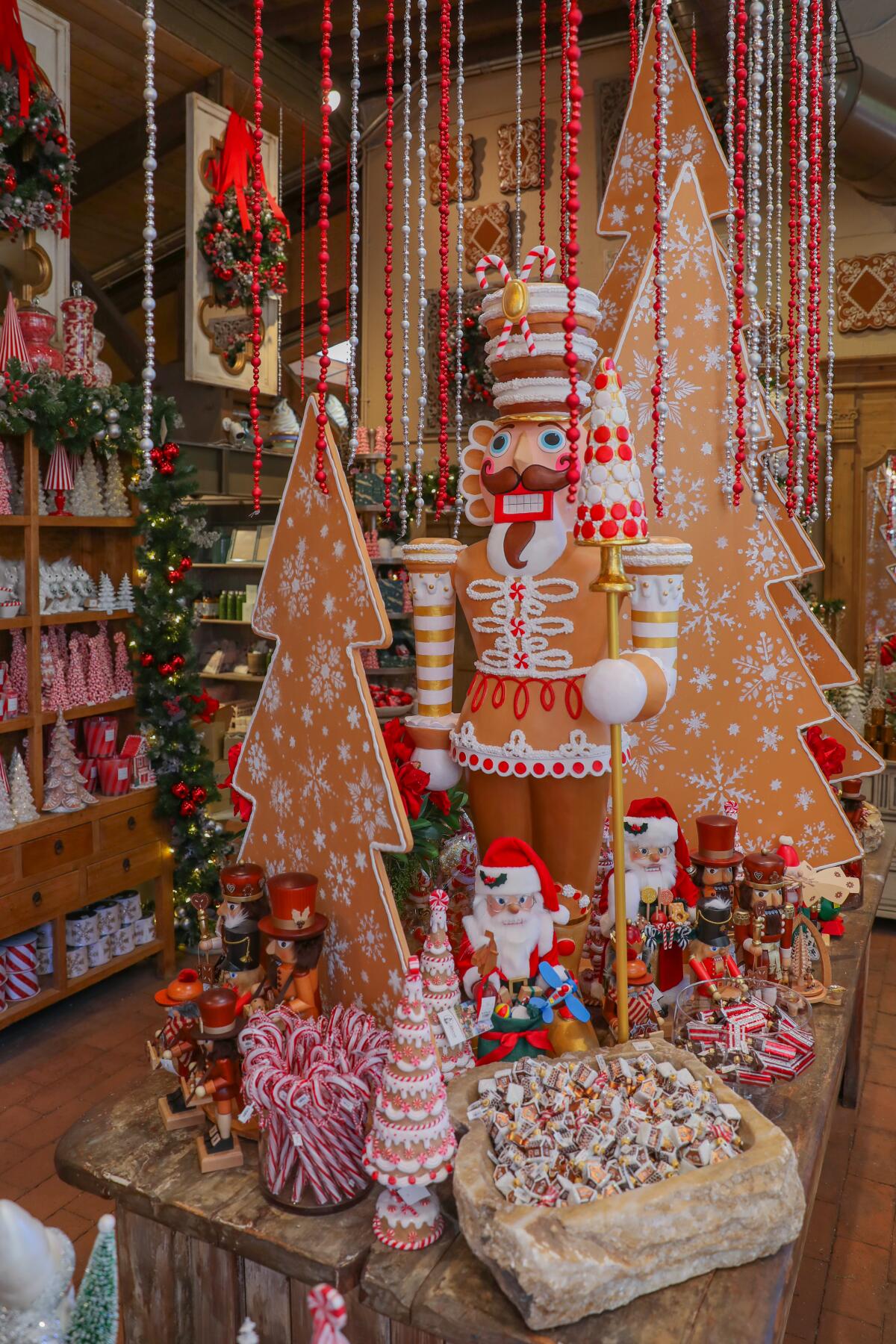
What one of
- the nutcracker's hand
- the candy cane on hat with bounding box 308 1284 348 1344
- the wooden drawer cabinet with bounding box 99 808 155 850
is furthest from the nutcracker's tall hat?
the wooden drawer cabinet with bounding box 99 808 155 850

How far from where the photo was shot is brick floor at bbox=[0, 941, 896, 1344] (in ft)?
7.68

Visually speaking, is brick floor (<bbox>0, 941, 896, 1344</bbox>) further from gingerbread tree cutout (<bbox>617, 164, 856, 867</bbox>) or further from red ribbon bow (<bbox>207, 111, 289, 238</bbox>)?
red ribbon bow (<bbox>207, 111, 289, 238</bbox>)

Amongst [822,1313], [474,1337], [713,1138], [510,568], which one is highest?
[510,568]

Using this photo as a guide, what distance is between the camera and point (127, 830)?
4.03 metres

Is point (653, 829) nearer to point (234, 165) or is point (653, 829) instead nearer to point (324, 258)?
point (324, 258)

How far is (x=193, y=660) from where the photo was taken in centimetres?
415

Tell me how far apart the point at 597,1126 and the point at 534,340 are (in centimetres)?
141

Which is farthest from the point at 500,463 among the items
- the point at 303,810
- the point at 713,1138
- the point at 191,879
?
the point at 191,879

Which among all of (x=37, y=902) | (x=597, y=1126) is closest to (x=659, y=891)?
(x=597, y=1126)

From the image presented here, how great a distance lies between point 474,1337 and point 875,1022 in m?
3.04

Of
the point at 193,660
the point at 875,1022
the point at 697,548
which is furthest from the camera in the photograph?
the point at 193,660

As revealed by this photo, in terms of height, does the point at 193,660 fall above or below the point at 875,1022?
above

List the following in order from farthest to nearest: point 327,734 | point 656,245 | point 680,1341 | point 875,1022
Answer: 1. point 875,1022
2. point 656,245
3. point 327,734
4. point 680,1341

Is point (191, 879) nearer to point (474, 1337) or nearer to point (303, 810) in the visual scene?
point (303, 810)
